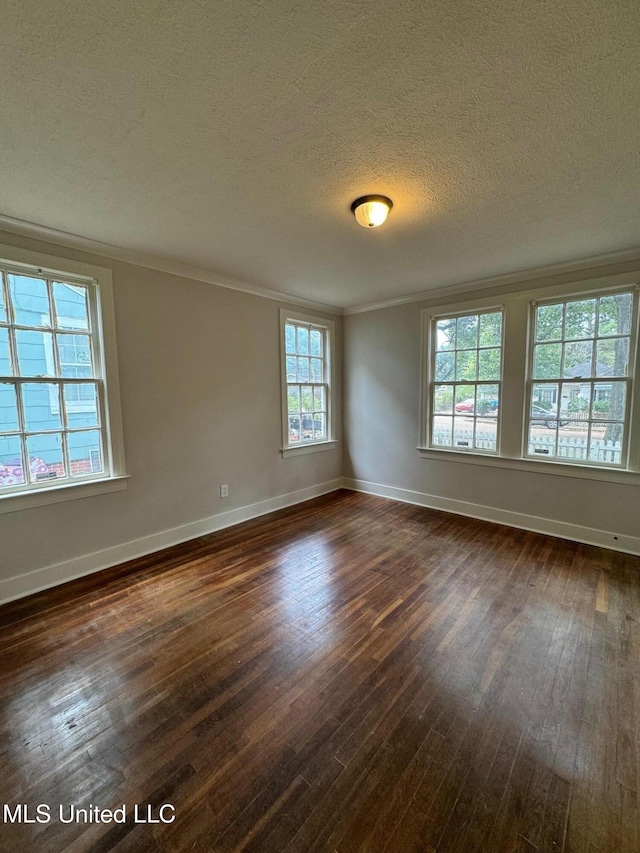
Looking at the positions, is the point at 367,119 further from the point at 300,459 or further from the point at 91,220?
the point at 300,459

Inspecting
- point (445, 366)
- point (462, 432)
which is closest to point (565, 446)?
point (462, 432)

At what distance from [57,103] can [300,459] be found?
3.70 meters

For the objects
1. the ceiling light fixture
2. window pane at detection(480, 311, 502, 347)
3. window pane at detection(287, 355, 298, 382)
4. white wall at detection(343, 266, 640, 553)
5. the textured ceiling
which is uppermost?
the textured ceiling

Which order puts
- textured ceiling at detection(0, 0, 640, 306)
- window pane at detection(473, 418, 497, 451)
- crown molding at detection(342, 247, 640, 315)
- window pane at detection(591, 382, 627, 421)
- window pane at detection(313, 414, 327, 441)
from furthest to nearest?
window pane at detection(313, 414, 327, 441), window pane at detection(473, 418, 497, 451), window pane at detection(591, 382, 627, 421), crown molding at detection(342, 247, 640, 315), textured ceiling at detection(0, 0, 640, 306)

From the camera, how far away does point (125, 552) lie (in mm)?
2959

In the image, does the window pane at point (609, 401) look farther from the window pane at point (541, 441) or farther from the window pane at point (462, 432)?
the window pane at point (462, 432)

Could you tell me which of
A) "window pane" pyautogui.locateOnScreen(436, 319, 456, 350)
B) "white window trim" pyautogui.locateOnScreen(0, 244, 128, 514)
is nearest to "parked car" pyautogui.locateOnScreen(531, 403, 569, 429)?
"window pane" pyautogui.locateOnScreen(436, 319, 456, 350)

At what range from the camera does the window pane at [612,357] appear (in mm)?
3004

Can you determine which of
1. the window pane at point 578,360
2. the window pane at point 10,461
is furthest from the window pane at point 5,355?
the window pane at point 578,360

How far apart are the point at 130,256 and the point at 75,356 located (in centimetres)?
95

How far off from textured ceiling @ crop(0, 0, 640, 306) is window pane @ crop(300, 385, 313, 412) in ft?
7.16

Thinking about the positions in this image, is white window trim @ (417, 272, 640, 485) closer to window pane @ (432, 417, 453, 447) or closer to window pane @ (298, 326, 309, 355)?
window pane @ (432, 417, 453, 447)

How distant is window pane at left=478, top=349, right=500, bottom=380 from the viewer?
12.0 ft

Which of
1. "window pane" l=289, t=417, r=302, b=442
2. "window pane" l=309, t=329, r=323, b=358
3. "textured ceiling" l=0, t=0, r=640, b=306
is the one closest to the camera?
"textured ceiling" l=0, t=0, r=640, b=306
